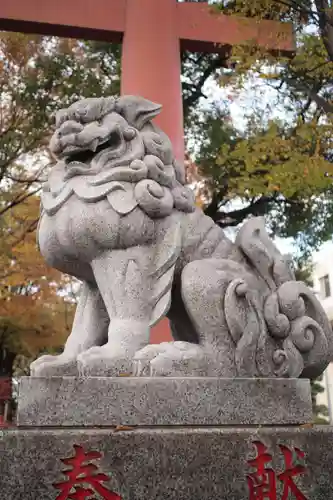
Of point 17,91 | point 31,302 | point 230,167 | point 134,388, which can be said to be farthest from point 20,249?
point 134,388

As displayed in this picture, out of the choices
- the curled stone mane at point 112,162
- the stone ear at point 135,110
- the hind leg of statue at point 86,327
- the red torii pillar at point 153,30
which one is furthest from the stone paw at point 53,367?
the red torii pillar at point 153,30

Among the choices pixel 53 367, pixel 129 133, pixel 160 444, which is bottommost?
pixel 160 444

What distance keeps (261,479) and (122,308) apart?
701mm

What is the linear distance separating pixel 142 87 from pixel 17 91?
2923 millimetres

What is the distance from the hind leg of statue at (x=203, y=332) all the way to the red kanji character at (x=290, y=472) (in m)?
0.33

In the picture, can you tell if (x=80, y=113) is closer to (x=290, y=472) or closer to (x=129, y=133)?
(x=129, y=133)

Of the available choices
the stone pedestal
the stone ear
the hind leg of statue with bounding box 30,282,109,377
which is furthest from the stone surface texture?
the stone ear

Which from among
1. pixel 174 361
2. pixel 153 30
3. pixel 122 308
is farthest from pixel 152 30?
pixel 174 361

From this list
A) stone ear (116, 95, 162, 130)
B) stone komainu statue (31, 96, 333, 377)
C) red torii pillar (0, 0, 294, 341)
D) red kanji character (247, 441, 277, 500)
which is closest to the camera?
red kanji character (247, 441, 277, 500)

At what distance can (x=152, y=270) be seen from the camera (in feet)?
6.42

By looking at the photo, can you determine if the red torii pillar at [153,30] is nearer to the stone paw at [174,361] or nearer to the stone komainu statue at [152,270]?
the stone komainu statue at [152,270]

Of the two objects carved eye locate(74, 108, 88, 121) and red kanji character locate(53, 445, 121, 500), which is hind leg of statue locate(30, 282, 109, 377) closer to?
red kanji character locate(53, 445, 121, 500)

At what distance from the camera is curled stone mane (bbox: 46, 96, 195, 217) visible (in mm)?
1964

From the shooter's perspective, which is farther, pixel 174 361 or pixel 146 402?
pixel 174 361
